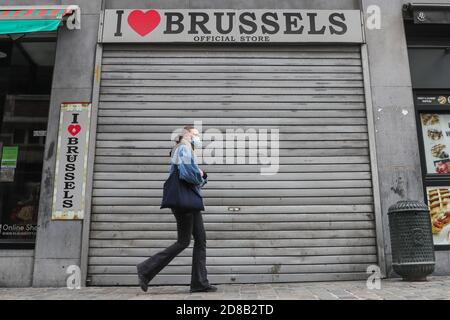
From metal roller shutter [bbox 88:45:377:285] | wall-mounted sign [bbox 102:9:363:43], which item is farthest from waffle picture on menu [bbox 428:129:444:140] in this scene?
wall-mounted sign [bbox 102:9:363:43]

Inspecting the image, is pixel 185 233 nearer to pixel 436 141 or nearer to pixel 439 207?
pixel 439 207

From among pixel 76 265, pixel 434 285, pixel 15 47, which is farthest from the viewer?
pixel 15 47

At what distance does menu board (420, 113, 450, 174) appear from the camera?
24.1ft

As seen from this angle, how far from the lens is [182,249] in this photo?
5098 mm

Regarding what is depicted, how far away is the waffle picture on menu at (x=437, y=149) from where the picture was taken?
291 inches

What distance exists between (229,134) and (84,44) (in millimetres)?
3002

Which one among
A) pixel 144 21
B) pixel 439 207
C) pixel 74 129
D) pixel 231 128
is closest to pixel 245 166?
pixel 231 128

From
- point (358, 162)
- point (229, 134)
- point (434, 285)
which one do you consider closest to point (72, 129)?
point (229, 134)

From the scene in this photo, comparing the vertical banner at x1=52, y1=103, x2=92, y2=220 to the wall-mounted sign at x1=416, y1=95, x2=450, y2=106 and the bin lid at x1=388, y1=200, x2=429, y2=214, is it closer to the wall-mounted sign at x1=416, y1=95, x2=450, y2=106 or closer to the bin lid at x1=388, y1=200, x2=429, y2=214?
the bin lid at x1=388, y1=200, x2=429, y2=214

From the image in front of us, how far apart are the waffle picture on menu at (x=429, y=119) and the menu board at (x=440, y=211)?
3.89 feet

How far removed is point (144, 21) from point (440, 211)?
6.07 m

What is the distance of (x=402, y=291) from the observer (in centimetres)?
506

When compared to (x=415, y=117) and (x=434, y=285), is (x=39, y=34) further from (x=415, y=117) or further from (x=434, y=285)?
(x=434, y=285)

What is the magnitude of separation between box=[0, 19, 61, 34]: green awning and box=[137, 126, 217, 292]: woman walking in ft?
10.8
